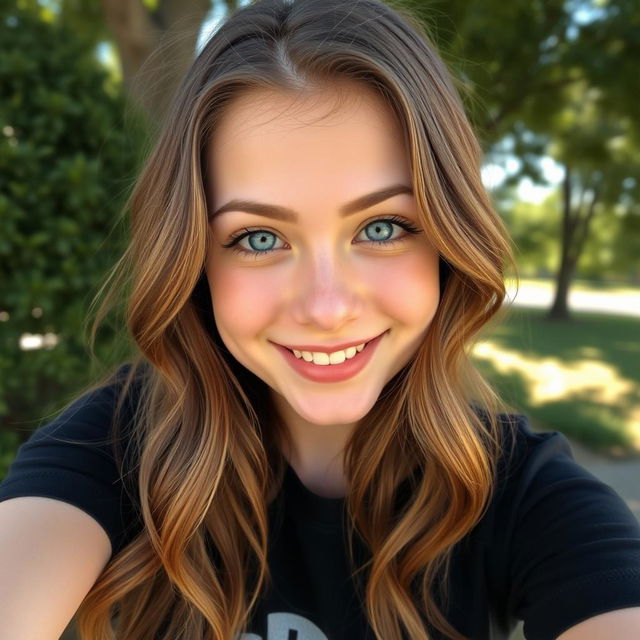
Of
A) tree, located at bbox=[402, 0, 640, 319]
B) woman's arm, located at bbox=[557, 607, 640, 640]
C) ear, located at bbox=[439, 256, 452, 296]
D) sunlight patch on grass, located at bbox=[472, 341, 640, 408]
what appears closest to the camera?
woman's arm, located at bbox=[557, 607, 640, 640]

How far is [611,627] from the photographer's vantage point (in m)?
1.16

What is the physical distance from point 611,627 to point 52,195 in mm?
2393

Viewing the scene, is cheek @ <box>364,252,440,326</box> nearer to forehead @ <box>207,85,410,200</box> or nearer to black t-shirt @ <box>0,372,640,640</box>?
forehead @ <box>207,85,410,200</box>

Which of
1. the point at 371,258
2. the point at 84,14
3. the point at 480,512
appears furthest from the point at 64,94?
the point at 84,14

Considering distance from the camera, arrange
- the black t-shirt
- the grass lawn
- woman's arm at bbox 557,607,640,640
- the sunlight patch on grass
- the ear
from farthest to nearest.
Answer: the sunlight patch on grass < the grass lawn < the ear < the black t-shirt < woman's arm at bbox 557,607,640,640

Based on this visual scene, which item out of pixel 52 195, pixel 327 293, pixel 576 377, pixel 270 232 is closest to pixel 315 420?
pixel 327 293

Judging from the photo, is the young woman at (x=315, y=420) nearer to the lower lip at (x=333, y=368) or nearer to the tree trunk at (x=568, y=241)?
the lower lip at (x=333, y=368)

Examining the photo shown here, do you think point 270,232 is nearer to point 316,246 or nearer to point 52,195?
point 316,246

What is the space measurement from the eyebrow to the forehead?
2 cm

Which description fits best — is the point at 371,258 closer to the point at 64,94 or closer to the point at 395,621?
the point at 395,621

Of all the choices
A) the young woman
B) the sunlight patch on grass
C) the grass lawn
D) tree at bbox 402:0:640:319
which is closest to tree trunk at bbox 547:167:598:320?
the grass lawn

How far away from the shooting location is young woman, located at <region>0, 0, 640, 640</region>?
1319 millimetres

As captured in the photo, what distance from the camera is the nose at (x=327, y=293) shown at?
1.31 meters

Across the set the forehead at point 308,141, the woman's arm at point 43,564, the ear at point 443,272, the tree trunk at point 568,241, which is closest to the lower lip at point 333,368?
the ear at point 443,272
